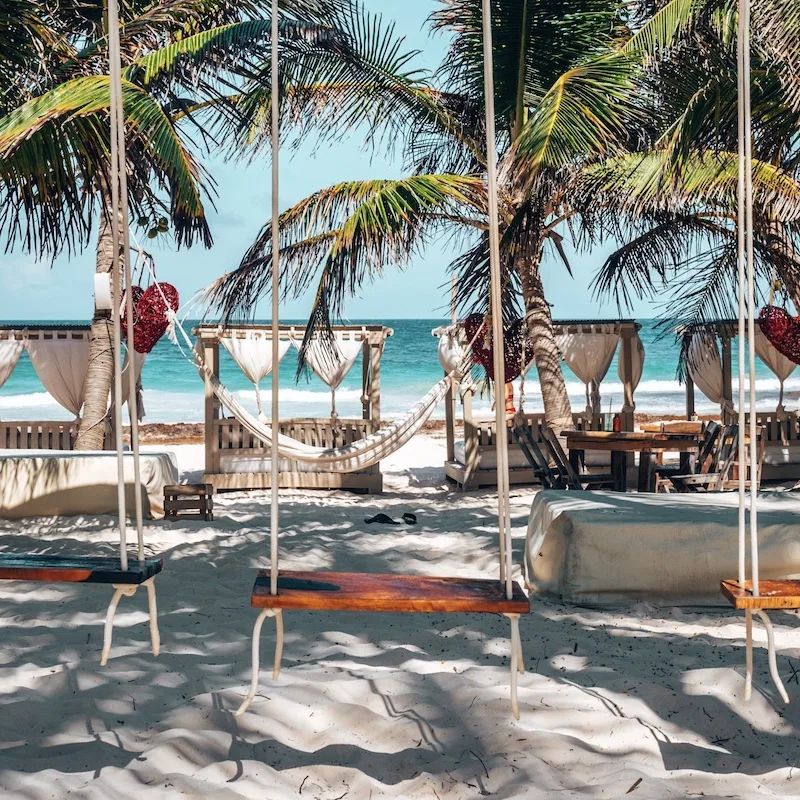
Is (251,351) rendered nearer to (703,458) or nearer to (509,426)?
(509,426)

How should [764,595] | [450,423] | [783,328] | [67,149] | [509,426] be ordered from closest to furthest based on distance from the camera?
[764,595] < [67,149] < [783,328] < [509,426] < [450,423]

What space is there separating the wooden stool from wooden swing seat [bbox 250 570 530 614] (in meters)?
3.09

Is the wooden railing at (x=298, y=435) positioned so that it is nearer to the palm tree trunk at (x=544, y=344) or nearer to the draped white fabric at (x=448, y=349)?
the draped white fabric at (x=448, y=349)

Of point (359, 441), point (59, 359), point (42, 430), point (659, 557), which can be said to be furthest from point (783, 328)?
point (42, 430)

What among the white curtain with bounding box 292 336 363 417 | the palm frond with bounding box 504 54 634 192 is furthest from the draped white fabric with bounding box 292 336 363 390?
the palm frond with bounding box 504 54 634 192

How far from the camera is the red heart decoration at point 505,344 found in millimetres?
Result: 6762

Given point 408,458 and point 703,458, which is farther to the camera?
point 408,458

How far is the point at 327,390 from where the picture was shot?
22.5 meters

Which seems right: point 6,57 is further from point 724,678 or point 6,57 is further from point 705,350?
point 705,350

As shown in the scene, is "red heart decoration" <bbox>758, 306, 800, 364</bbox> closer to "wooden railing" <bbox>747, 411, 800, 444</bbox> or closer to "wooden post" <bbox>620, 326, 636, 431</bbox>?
"wooden railing" <bbox>747, 411, 800, 444</bbox>

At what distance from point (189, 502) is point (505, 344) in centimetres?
291

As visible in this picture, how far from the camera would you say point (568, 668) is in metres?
2.58

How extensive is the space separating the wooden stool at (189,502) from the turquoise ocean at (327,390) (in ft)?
42.0

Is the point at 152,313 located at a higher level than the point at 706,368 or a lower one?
higher
